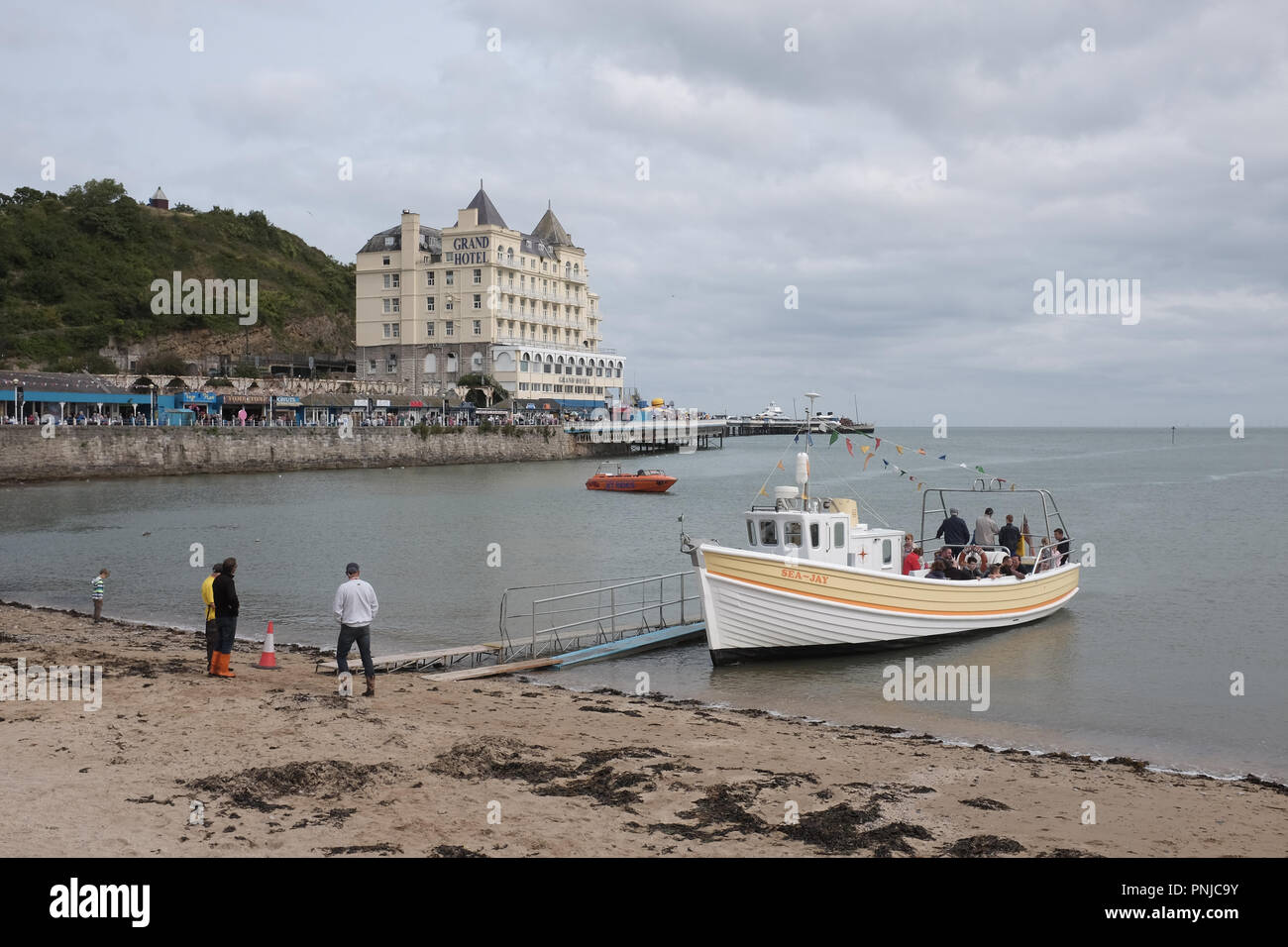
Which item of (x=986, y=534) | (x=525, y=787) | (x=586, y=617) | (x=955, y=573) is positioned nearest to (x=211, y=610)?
(x=525, y=787)

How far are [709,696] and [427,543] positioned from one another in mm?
23407

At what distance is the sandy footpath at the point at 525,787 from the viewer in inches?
338

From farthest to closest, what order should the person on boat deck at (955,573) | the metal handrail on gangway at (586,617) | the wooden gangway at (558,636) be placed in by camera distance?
the person on boat deck at (955,573), the metal handrail on gangway at (586,617), the wooden gangway at (558,636)

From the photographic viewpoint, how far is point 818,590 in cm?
1936

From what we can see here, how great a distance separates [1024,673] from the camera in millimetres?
19359

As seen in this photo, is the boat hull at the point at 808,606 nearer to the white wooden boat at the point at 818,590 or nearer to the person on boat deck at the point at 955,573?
the white wooden boat at the point at 818,590

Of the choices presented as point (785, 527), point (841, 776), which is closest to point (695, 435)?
point (785, 527)

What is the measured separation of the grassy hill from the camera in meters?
87.9
